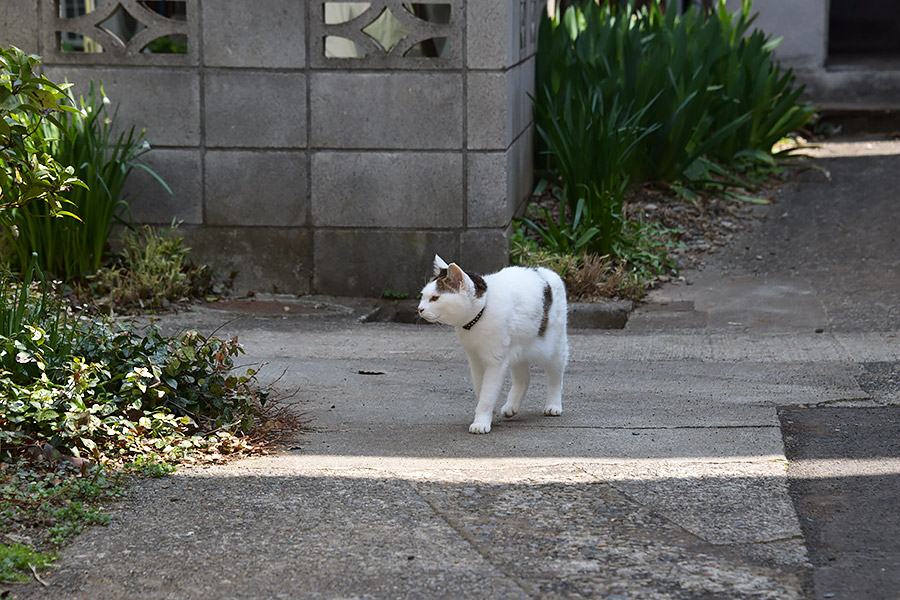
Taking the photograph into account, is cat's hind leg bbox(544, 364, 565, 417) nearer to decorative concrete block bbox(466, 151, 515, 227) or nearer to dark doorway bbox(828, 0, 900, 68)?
decorative concrete block bbox(466, 151, 515, 227)

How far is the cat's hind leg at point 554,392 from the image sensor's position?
4398mm

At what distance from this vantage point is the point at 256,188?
654 cm

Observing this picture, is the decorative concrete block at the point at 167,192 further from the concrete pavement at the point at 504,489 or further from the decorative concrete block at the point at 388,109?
the concrete pavement at the point at 504,489

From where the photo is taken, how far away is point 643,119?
27.2 ft

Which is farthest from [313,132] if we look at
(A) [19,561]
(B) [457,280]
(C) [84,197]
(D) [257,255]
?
(A) [19,561]

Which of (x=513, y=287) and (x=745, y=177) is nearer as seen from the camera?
(x=513, y=287)

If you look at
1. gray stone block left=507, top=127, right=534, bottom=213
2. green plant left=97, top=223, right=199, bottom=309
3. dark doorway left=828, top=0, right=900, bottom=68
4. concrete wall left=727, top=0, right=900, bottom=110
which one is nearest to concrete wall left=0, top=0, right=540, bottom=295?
green plant left=97, top=223, right=199, bottom=309

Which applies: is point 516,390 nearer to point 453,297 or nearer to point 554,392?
point 554,392

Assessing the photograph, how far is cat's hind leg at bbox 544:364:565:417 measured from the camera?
4.40 metres

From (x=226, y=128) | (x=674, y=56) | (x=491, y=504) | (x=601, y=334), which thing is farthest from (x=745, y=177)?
(x=491, y=504)

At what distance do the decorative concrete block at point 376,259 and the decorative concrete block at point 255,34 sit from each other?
3.43 feet

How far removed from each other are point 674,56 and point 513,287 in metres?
5.08

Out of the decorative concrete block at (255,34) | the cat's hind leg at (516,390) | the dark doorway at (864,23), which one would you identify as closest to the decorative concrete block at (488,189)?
the decorative concrete block at (255,34)

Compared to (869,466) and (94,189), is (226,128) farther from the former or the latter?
(869,466)
